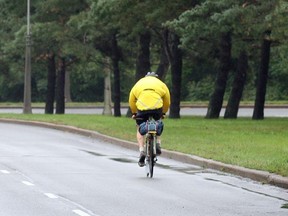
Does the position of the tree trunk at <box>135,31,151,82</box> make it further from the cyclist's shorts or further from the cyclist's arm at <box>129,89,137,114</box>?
the cyclist's shorts

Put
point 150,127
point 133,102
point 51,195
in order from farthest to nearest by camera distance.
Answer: point 133,102, point 150,127, point 51,195

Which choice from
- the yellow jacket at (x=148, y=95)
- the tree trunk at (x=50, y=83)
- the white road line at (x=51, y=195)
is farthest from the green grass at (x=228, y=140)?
the tree trunk at (x=50, y=83)

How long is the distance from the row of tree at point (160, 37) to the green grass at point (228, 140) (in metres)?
3.23

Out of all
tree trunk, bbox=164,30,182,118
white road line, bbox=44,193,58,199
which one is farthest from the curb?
tree trunk, bbox=164,30,182,118

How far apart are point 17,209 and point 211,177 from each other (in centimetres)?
589

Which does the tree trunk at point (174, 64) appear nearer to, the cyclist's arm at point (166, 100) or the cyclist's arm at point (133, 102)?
the cyclist's arm at point (166, 100)

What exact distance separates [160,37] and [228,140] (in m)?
19.4

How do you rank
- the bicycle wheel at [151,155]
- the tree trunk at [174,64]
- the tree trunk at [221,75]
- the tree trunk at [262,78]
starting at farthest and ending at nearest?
1. the tree trunk at [174,64]
2. the tree trunk at [221,75]
3. the tree trunk at [262,78]
4. the bicycle wheel at [151,155]

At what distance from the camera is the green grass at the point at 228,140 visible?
735 inches

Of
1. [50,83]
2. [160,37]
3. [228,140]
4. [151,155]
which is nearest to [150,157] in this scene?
[151,155]

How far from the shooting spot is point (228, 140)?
24.3 metres

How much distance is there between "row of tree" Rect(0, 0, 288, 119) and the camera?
29.8m

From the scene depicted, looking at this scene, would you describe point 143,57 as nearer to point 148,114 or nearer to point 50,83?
point 50,83

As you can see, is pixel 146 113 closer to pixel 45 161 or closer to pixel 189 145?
pixel 45 161
